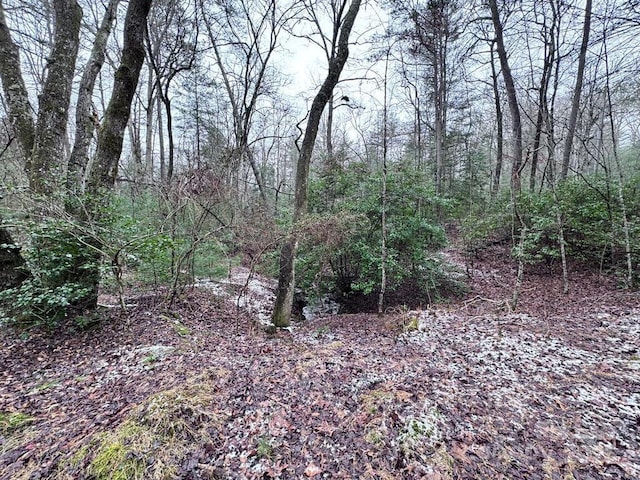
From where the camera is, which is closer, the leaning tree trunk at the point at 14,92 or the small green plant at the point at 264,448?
the small green plant at the point at 264,448

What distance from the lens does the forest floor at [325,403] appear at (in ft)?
6.27

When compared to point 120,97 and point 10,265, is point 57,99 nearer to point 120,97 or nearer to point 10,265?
point 120,97

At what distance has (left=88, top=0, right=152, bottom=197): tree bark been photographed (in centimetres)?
404

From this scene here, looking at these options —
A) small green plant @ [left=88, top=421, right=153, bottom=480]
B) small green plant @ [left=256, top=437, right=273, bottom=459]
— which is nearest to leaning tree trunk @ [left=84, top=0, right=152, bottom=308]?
small green plant @ [left=88, top=421, right=153, bottom=480]

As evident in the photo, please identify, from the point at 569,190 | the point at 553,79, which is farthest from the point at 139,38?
the point at 553,79

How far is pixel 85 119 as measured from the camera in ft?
15.4

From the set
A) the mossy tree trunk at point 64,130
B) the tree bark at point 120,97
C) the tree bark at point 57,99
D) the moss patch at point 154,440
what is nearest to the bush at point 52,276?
the mossy tree trunk at point 64,130

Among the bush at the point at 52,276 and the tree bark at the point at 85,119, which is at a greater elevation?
the tree bark at the point at 85,119

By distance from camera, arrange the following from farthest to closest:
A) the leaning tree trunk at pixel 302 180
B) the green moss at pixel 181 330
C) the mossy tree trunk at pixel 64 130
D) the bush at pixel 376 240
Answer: the bush at pixel 376 240, the leaning tree trunk at pixel 302 180, the green moss at pixel 181 330, the mossy tree trunk at pixel 64 130

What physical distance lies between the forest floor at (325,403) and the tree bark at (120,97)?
2.17m

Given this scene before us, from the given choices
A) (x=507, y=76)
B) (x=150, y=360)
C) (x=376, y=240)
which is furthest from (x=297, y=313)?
(x=507, y=76)

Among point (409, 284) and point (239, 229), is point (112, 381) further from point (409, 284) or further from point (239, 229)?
point (409, 284)

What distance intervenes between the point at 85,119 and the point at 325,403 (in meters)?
5.74

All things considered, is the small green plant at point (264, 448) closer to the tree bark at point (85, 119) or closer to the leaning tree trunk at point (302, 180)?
the leaning tree trunk at point (302, 180)
